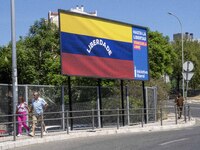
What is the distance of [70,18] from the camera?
68.7 ft

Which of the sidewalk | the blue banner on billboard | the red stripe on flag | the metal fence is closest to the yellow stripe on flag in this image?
the blue banner on billboard

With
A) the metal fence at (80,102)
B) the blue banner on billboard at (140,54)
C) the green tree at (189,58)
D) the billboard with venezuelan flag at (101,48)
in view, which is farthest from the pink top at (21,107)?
the green tree at (189,58)

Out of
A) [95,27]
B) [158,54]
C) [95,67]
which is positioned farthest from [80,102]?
[158,54]

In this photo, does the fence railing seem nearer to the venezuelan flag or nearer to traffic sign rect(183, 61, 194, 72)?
the venezuelan flag

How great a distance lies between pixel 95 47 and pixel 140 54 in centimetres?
440

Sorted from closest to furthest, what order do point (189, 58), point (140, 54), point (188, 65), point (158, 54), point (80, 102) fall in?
point (80, 102) < point (140, 54) < point (188, 65) < point (158, 54) < point (189, 58)

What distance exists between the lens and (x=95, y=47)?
22625 millimetres

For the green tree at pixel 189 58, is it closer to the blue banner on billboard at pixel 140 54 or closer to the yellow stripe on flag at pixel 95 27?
the blue banner on billboard at pixel 140 54

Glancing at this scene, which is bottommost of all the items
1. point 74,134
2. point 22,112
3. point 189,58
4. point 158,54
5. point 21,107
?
point 74,134

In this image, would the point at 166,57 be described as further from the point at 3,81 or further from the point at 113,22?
the point at 113,22

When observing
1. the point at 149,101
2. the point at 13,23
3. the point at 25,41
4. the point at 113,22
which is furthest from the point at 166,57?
the point at 13,23

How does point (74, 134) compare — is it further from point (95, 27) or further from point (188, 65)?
point (188, 65)

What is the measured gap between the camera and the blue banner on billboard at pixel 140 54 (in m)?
25.9

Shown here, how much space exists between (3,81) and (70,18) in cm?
2172
